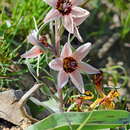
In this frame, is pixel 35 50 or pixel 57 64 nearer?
pixel 57 64

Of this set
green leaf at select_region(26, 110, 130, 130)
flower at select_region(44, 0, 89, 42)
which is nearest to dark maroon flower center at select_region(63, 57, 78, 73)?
flower at select_region(44, 0, 89, 42)

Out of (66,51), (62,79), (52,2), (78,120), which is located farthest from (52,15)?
(78,120)

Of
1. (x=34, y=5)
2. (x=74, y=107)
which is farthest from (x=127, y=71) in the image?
(x=74, y=107)

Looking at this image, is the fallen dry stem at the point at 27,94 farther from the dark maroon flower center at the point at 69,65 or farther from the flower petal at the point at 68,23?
the flower petal at the point at 68,23

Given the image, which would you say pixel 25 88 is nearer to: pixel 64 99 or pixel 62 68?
pixel 64 99

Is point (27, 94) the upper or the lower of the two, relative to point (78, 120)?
upper

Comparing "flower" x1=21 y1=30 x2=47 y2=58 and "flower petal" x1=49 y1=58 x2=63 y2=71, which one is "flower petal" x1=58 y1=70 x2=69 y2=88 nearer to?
"flower petal" x1=49 y1=58 x2=63 y2=71

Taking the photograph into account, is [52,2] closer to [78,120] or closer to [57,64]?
A: [57,64]

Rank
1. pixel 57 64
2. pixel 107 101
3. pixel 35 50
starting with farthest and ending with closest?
1. pixel 107 101
2. pixel 35 50
3. pixel 57 64
